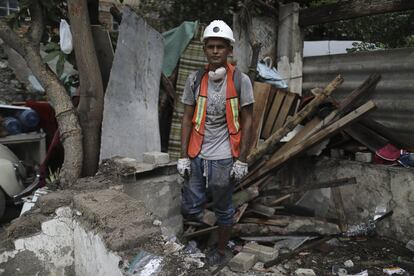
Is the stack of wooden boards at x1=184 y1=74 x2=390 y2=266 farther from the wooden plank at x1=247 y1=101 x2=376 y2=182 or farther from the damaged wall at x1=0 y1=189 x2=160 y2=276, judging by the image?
the damaged wall at x1=0 y1=189 x2=160 y2=276

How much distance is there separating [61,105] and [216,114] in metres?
1.70

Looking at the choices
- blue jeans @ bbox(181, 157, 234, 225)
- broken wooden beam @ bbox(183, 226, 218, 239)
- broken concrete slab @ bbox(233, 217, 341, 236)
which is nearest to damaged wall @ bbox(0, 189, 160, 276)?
blue jeans @ bbox(181, 157, 234, 225)

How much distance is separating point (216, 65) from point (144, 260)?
5.90 ft

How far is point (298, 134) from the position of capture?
528 cm

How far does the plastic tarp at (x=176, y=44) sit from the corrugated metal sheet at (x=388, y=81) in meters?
2.14

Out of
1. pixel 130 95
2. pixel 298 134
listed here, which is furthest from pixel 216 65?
pixel 298 134

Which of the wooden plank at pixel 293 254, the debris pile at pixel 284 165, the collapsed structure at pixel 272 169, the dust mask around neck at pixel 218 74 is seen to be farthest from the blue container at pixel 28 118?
the wooden plank at pixel 293 254

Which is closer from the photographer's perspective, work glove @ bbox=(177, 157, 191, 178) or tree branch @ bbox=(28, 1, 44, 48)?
work glove @ bbox=(177, 157, 191, 178)

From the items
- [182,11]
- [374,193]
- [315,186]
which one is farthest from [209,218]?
[182,11]

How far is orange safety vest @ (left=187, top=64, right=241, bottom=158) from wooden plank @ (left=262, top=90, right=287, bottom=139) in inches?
79.3

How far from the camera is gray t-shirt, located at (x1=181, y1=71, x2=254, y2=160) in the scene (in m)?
3.42

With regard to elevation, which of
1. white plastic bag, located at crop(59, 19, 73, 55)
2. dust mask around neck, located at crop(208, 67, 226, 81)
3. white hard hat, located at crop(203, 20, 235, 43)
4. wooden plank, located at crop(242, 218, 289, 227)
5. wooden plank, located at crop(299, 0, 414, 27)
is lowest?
wooden plank, located at crop(242, 218, 289, 227)

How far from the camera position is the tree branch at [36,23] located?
4.34 metres

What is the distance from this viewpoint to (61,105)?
13.4ft
